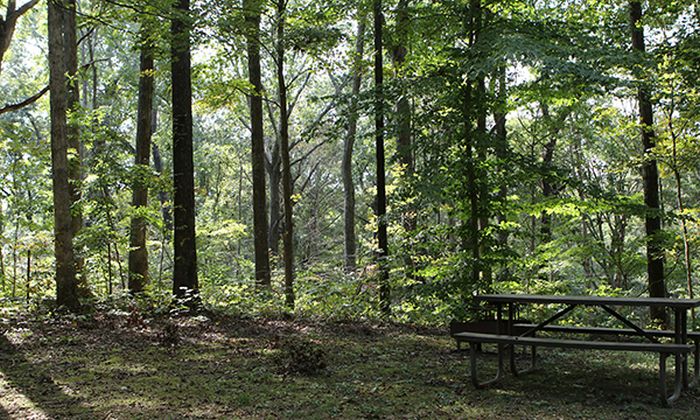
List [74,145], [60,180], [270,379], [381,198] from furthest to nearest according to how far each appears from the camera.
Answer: [74,145] → [381,198] → [60,180] → [270,379]

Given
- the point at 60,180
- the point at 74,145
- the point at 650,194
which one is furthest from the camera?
the point at 74,145

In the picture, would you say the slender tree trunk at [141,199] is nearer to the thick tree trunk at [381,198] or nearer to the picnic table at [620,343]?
the thick tree trunk at [381,198]

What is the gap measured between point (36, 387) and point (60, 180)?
164 inches

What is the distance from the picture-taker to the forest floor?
447 cm

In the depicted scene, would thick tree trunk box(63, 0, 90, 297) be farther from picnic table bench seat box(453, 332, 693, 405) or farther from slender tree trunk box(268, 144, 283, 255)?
slender tree trunk box(268, 144, 283, 255)

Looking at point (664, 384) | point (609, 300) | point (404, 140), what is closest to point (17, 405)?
point (609, 300)

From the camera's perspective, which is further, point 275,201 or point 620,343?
point 275,201

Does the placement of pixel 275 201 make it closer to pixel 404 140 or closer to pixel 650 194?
pixel 404 140

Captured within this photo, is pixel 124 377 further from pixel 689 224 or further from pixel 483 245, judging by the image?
pixel 689 224

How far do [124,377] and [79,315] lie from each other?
11.3 ft

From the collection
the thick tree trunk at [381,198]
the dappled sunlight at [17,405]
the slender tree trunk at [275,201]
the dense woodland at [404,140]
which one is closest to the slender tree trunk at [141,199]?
the dense woodland at [404,140]

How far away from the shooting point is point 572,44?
22.6 ft

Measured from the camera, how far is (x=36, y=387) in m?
5.05

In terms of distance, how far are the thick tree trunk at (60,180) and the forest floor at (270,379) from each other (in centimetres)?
61
